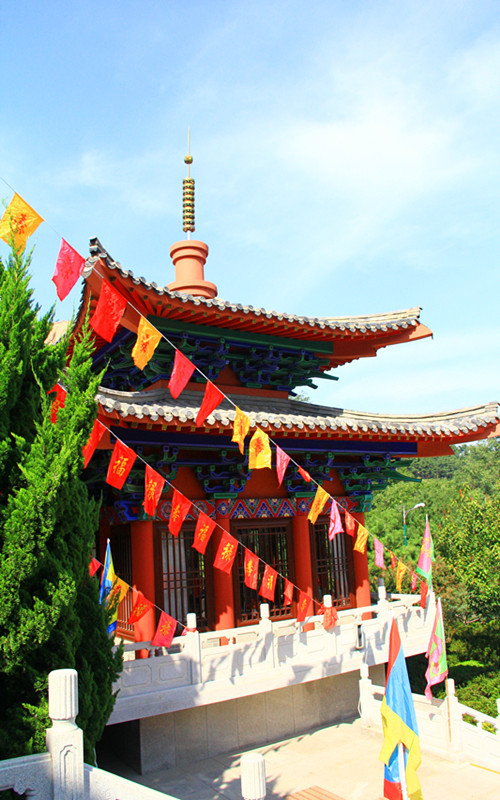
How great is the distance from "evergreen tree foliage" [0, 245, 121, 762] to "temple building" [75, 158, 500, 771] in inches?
97.4

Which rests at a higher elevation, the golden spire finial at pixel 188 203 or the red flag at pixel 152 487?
the golden spire finial at pixel 188 203

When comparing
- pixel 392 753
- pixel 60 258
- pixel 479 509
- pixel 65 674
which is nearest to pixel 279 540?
pixel 392 753

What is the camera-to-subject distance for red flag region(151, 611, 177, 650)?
8370 millimetres

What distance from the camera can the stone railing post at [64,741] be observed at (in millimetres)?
3998

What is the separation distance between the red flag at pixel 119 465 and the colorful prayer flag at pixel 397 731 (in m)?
3.92

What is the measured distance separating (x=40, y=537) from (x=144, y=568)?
502cm

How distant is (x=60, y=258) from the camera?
748 centimetres

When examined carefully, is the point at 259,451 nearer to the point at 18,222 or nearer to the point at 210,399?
the point at 210,399

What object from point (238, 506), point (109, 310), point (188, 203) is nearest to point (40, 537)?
point (109, 310)

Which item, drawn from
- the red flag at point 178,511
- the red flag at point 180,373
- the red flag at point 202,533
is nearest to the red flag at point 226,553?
the red flag at point 202,533

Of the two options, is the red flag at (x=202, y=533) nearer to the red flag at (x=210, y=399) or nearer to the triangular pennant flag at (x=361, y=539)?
the red flag at (x=210, y=399)

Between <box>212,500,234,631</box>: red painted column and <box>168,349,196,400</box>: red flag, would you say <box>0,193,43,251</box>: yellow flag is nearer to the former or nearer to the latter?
<box>168,349,196,400</box>: red flag

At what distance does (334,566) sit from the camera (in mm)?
12219

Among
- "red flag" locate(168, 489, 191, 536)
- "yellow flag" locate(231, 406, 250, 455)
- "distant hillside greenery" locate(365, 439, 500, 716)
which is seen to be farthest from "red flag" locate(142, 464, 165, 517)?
"distant hillside greenery" locate(365, 439, 500, 716)
